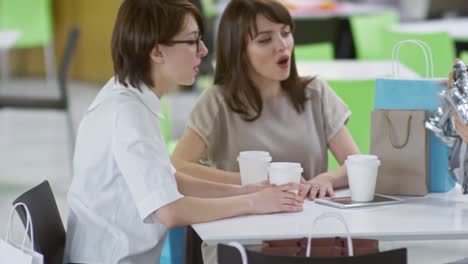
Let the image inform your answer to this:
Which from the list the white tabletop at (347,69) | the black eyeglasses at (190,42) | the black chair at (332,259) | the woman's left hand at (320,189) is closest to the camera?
the black chair at (332,259)

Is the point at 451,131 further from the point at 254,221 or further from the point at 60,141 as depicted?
the point at 60,141

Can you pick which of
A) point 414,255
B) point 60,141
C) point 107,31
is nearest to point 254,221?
point 414,255

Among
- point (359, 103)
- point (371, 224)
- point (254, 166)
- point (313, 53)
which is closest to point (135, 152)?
point (254, 166)

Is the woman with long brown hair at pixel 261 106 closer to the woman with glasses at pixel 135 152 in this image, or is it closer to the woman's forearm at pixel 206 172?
the woman's forearm at pixel 206 172

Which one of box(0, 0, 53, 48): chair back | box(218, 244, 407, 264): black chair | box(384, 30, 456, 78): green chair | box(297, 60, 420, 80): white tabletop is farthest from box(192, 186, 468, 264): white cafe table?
box(0, 0, 53, 48): chair back

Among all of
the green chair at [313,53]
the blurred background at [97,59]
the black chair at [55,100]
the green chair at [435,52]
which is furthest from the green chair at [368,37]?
the black chair at [55,100]

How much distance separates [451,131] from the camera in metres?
2.58

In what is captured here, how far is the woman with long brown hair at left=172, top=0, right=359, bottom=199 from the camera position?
10.1 ft

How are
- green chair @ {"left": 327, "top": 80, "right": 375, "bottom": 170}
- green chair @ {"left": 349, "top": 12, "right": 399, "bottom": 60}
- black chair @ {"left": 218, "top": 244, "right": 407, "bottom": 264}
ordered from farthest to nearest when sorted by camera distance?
green chair @ {"left": 349, "top": 12, "right": 399, "bottom": 60} < green chair @ {"left": 327, "top": 80, "right": 375, "bottom": 170} < black chair @ {"left": 218, "top": 244, "right": 407, "bottom": 264}

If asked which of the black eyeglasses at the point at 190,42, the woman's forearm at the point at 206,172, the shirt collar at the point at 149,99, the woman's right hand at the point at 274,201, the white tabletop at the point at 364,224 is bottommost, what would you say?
the woman's forearm at the point at 206,172

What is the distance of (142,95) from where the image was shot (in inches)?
98.1

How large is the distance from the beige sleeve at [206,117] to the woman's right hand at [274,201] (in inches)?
25.5

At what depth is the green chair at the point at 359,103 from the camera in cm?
389

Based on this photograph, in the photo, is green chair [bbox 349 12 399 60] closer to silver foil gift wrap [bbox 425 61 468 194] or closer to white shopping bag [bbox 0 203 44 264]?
silver foil gift wrap [bbox 425 61 468 194]
